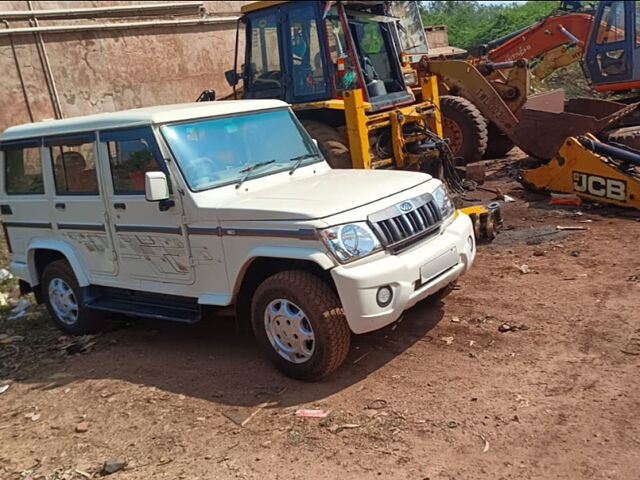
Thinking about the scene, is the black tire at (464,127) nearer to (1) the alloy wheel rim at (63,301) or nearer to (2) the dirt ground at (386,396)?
(2) the dirt ground at (386,396)

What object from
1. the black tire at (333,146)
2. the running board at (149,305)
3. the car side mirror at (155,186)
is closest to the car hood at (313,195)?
the car side mirror at (155,186)

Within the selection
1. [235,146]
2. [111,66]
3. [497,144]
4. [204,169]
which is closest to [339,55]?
[235,146]

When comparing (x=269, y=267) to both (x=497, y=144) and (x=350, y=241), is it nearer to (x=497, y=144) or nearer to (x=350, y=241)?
(x=350, y=241)

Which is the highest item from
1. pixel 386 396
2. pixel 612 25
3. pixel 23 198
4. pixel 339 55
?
pixel 339 55

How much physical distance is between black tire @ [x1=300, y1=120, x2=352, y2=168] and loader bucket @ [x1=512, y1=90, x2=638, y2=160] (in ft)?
11.0

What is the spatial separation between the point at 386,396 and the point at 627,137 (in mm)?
6164

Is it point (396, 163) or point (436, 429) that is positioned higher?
point (396, 163)

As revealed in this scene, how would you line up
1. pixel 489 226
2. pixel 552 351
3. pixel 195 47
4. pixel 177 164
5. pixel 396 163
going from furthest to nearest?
pixel 195 47 → pixel 396 163 → pixel 489 226 → pixel 177 164 → pixel 552 351

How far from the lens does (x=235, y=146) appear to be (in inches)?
204

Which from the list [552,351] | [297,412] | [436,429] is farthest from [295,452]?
[552,351]

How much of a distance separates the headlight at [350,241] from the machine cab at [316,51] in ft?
14.2

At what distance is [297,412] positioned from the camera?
13.6ft

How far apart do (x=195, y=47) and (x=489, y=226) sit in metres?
11.1

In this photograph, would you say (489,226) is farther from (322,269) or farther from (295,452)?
(295,452)
